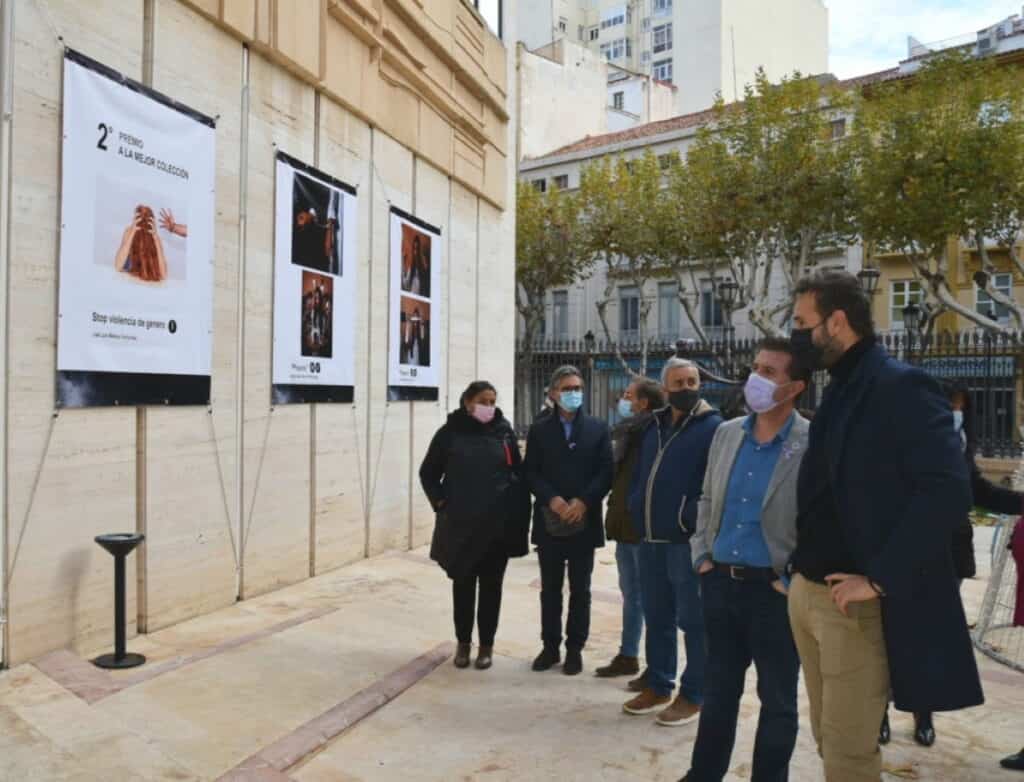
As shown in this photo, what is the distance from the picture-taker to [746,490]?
3.41 m

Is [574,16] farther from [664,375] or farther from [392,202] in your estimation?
[664,375]

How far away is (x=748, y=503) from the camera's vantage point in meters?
3.40

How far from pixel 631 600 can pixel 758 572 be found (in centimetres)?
203

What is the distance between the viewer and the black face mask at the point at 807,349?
9.30 feet

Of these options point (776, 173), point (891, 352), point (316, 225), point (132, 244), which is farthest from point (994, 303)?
point (132, 244)

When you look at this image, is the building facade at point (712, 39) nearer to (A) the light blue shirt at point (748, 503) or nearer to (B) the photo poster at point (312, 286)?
(B) the photo poster at point (312, 286)

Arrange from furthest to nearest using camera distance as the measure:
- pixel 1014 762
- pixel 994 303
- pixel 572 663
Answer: pixel 994 303
pixel 572 663
pixel 1014 762

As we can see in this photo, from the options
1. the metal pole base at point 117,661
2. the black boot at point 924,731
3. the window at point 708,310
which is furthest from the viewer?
the window at point 708,310

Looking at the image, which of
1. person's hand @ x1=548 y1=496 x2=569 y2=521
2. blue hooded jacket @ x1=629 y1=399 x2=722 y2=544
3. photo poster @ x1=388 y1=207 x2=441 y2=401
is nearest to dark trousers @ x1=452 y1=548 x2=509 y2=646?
person's hand @ x1=548 y1=496 x2=569 y2=521

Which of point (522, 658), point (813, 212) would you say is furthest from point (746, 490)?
point (813, 212)

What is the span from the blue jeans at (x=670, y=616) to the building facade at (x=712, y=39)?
4280 centimetres

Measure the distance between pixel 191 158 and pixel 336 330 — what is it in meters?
2.33

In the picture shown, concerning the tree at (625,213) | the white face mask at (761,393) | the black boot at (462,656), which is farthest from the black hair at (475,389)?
the tree at (625,213)

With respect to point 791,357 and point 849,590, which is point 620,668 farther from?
point 849,590
